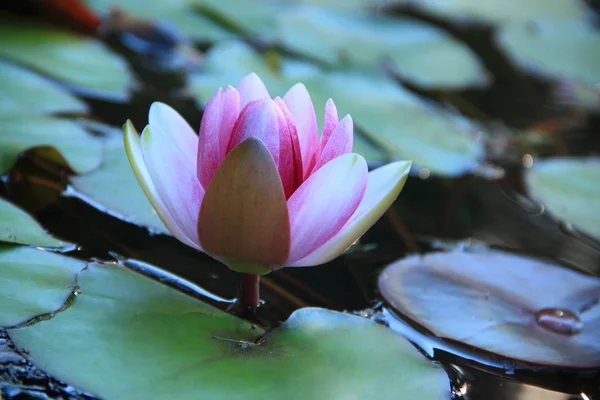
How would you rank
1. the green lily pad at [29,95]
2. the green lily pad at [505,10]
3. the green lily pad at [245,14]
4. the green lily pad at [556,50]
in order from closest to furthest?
1. the green lily pad at [29,95]
2. the green lily pad at [245,14]
3. the green lily pad at [556,50]
4. the green lily pad at [505,10]

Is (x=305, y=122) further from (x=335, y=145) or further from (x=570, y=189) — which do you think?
(x=570, y=189)

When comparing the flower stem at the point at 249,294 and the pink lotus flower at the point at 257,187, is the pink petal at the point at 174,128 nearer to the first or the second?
the pink lotus flower at the point at 257,187

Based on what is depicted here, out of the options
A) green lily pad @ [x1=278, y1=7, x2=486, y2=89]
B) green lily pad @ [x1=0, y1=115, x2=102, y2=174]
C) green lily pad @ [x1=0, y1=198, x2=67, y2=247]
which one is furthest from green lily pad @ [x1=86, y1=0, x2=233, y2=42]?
green lily pad @ [x1=0, y1=198, x2=67, y2=247]

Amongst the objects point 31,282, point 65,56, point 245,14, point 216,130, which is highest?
point 245,14

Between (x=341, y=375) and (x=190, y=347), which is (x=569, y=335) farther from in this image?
(x=190, y=347)

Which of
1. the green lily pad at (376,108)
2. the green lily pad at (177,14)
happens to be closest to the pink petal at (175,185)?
the green lily pad at (376,108)

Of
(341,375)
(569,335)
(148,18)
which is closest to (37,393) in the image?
(341,375)

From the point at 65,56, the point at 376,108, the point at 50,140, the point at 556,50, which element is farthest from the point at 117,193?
the point at 556,50
